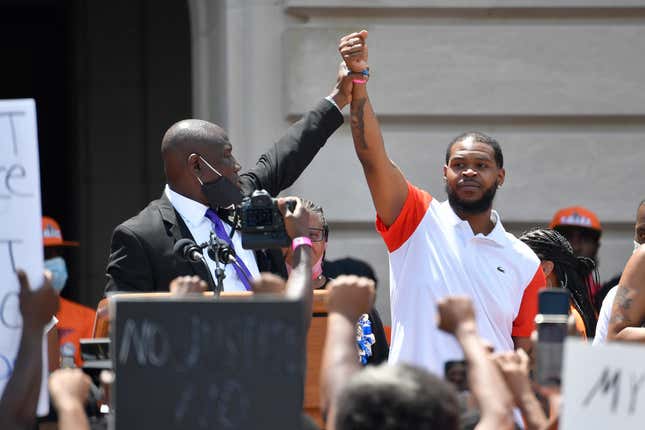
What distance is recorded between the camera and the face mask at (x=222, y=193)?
5.88 metres

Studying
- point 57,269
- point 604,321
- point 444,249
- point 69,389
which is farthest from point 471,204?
point 57,269

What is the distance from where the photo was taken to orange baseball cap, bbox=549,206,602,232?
828 cm

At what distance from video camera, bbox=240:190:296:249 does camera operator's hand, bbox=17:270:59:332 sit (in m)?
1.16

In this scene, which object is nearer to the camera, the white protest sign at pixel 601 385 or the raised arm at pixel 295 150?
the white protest sign at pixel 601 385

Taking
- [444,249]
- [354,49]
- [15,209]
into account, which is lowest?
[444,249]

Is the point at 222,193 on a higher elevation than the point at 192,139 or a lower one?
lower

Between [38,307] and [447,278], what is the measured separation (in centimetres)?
239

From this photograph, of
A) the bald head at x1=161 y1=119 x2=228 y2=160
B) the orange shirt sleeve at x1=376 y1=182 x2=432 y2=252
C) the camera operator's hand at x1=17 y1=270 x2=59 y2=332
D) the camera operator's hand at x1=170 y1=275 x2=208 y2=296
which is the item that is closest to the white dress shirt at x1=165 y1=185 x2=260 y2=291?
the bald head at x1=161 y1=119 x2=228 y2=160

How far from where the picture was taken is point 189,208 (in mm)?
5949

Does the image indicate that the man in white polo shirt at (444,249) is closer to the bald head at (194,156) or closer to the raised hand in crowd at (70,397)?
the bald head at (194,156)

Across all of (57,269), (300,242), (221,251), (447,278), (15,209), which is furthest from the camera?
(57,269)

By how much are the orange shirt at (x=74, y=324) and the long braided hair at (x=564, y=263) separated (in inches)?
98.2

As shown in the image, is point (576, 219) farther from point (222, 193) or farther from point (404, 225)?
point (222, 193)

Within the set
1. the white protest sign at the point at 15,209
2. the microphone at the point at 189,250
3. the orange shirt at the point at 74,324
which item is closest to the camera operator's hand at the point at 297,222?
the microphone at the point at 189,250
